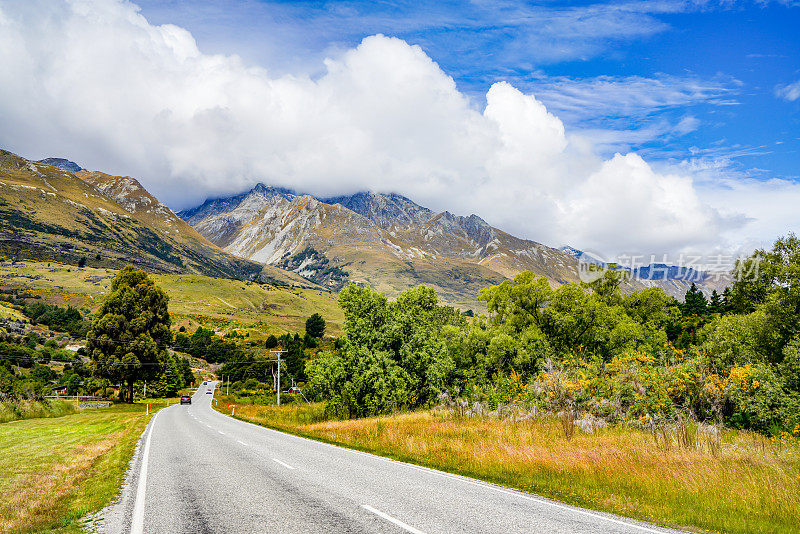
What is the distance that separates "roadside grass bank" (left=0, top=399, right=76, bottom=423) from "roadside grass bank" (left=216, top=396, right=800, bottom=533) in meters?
34.8

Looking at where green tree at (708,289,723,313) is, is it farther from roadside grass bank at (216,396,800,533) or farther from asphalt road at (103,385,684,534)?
asphalt road at (103,385,684,534)

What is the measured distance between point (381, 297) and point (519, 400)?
16.5 metres

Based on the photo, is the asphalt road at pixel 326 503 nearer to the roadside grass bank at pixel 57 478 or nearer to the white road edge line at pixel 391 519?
the white road edge line at pixel 391 519

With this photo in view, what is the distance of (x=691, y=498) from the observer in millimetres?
9414

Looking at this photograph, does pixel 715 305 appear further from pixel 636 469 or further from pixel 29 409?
pixel 29 409

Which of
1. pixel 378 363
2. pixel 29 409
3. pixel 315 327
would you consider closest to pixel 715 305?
pixel 378 363

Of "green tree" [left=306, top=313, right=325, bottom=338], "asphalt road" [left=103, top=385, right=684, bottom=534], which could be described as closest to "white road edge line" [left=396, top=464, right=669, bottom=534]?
"asphalt road" [left=103, top=385, right=684, bottom=534]

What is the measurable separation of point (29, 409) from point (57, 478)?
36564 mm

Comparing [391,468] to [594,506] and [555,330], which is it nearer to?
[594,506]

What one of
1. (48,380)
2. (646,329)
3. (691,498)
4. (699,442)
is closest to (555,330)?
(646,329)

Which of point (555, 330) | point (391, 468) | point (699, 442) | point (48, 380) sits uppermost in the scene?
point (555, 330)

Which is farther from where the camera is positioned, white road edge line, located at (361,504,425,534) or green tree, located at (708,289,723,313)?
green tree, located at (708,289,723,313)

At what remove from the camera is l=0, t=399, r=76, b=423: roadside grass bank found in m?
36.0

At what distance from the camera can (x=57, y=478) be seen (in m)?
12.5
